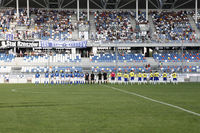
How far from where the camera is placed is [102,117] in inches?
342

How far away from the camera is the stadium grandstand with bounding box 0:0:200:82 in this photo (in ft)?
164

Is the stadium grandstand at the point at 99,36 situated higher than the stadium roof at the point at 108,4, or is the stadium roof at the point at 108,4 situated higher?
the stadium roof at the point at 108,4

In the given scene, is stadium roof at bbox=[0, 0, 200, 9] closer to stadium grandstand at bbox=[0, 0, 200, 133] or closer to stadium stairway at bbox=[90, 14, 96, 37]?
stadium grandstand at bbox=[0, 0, 200, 133]

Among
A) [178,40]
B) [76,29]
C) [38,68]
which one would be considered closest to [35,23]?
[76,29]

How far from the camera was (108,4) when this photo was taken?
61.7 meters

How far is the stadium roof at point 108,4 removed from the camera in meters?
59.5

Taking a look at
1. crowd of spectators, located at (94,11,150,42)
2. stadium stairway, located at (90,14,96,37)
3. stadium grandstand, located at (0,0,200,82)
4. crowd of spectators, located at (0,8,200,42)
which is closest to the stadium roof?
stadium grandstand, located at (0,0,200,82)

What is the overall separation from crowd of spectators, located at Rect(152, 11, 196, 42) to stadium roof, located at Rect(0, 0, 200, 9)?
6.26ft

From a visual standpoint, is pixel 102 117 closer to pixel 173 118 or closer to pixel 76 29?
pixel 173 118

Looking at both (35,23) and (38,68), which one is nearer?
(38,68)

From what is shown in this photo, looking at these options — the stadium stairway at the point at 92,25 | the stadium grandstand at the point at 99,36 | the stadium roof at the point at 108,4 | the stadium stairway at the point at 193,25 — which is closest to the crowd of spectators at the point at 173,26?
the stadium grandstand at the point at 99,36

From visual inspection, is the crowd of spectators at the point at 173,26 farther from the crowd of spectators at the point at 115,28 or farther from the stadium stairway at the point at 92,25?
the stadium stairway at the point at 92,25

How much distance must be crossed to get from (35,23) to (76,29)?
7180 mm

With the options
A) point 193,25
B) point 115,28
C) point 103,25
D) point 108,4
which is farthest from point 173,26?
point 108,4
